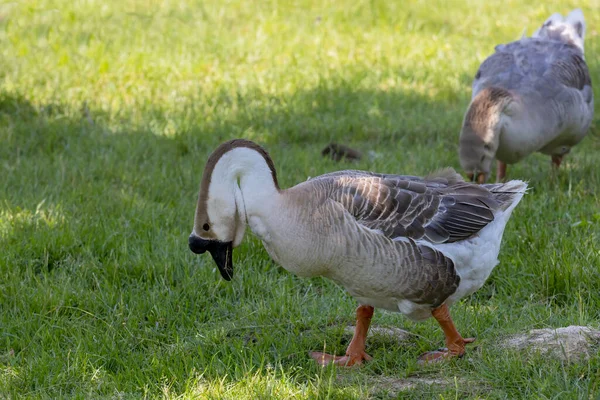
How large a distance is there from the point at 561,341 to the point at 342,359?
1.19 meters

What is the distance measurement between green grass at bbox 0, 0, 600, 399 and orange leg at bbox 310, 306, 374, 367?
0.34ft

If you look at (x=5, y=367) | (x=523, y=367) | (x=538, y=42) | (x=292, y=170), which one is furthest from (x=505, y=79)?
(x=5, y=367)

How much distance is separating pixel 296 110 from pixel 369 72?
5.04 ft

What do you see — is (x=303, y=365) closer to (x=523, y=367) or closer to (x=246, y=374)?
(x=246, y=374)

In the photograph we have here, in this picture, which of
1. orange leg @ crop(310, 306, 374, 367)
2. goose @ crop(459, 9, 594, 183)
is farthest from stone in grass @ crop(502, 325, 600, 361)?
goose @ crop(459, 9, 594, 183)

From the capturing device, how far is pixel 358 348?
4680 mm

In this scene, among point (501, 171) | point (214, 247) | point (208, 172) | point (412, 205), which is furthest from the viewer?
point (501, 171)

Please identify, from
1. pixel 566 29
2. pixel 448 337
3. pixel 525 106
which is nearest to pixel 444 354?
pixel 448 337

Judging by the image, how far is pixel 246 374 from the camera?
430cm

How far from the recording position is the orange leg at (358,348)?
4629 millimetres

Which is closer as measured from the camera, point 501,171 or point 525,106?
point 525,106

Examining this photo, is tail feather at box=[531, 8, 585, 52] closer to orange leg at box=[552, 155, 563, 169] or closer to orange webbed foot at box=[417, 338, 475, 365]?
orange leg at box=[552, 155, 563, 169]

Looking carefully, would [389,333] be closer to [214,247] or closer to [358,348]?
[358,348]

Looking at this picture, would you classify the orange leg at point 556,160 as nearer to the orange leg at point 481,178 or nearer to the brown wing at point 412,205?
the orange leg at point 481,178
